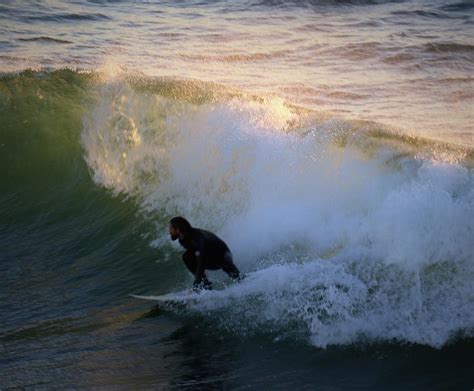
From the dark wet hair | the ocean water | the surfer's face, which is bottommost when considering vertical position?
the ocean water

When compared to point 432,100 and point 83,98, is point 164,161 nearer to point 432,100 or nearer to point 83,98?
point 83,98

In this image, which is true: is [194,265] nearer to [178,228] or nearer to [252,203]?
[178,228]

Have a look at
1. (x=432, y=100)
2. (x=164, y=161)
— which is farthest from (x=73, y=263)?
(x=432, y=100)

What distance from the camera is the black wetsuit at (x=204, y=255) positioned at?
329 inches

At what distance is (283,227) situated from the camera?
400 inches

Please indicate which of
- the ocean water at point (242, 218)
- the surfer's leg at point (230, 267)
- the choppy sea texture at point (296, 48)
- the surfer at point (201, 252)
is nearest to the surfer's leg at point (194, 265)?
the surfer at point (201, 252)

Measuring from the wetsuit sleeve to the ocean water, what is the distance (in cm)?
22

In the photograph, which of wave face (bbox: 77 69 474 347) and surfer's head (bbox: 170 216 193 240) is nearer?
wave face (bbox: 77 69 474 347)

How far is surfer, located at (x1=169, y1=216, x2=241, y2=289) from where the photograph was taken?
831cm

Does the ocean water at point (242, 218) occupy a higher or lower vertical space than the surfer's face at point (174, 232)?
lower

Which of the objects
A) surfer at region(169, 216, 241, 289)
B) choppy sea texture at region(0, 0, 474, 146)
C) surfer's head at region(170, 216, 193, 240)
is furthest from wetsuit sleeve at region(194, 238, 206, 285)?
choppy sea texture at region(0, 0, 474, 146)

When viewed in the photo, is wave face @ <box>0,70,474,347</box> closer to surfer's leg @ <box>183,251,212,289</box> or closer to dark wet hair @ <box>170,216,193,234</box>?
surfer's leg @ <box>183,251,212,289</box>

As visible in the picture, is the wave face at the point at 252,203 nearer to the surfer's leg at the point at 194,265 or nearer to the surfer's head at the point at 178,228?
the surfer's leg at the point at 194,265

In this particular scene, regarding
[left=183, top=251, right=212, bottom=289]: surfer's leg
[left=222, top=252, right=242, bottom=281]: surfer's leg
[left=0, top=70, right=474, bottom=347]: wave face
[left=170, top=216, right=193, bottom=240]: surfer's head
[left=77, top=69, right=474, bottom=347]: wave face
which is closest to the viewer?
[left=77, top=69, right=474, bottom=347]: wave face
